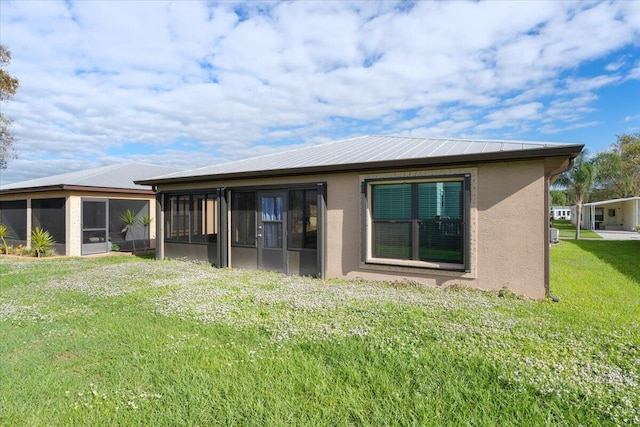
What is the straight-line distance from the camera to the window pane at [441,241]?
6.69 metres

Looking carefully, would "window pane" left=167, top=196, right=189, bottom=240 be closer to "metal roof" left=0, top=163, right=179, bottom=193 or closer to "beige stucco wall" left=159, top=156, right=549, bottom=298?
"metal roof" left=0, top=163, right=179, bottom=193

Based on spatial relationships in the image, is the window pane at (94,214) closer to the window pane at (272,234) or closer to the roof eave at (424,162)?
the roof eave at (424,162)

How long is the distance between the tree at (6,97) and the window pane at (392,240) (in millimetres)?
19583

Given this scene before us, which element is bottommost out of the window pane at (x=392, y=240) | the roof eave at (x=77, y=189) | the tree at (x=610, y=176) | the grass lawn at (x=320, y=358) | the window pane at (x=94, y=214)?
the grass lawn at (x=320, y=358)

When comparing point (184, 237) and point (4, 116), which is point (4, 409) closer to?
point (184, 237)

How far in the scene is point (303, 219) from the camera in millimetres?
8523

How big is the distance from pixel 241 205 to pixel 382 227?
4287mm

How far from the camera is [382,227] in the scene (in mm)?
7469

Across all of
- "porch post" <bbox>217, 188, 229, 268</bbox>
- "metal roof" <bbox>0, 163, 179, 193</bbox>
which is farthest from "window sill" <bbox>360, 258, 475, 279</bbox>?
"metal roof" <bbox>0, 163, 179, 193</bbox>

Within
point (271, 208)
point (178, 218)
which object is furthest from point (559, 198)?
point (178, 218)

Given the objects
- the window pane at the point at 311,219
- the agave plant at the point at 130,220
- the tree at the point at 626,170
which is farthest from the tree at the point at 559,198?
the agave plant at the point at 130,220

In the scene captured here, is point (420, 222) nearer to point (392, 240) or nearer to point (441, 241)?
point (441, 241)

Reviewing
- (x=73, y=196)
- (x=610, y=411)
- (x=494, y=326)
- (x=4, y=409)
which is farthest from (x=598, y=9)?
(x=73, y=196)

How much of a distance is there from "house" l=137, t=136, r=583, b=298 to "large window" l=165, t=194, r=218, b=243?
17cm
